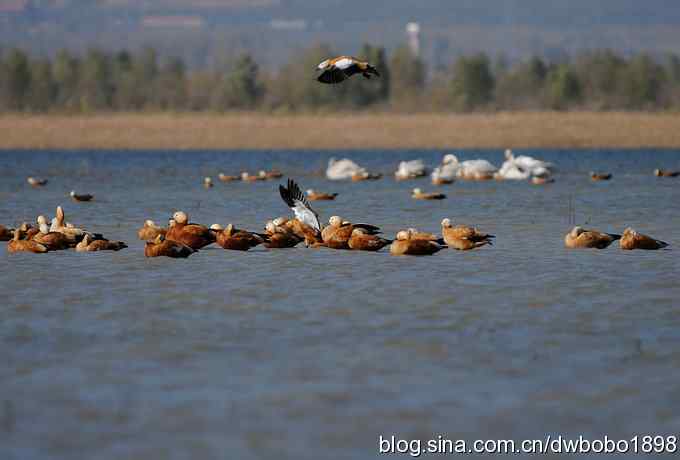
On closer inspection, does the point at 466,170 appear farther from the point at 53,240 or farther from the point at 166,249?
the point at 166,249

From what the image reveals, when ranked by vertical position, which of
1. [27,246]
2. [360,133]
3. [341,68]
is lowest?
[360,133]

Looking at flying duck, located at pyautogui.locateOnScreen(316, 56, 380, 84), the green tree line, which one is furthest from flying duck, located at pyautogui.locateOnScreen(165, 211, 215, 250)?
the green tree line

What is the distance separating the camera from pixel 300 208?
20500mm

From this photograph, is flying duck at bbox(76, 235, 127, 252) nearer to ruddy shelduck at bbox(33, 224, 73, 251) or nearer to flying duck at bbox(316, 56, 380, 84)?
ruddy shelduck at bbox(33, 224, 73, 251)

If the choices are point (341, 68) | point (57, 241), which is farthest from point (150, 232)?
point (341, 68)

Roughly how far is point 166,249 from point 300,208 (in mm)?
3081

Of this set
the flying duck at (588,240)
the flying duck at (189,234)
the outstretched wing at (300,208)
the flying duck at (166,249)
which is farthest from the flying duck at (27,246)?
the flying duck at (588,240)

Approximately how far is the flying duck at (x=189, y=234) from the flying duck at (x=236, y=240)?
7.5 inches

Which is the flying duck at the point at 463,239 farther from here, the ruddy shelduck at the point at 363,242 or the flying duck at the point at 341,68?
the flying duck at the point at 341,68

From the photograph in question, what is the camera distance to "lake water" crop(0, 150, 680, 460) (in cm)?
871

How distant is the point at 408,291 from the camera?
48.3 ft

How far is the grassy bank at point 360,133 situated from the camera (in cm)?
5956

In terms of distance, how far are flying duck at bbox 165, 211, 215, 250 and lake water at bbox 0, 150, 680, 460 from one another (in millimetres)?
201

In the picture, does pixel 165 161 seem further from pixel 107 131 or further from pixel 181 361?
pixel 181 361
